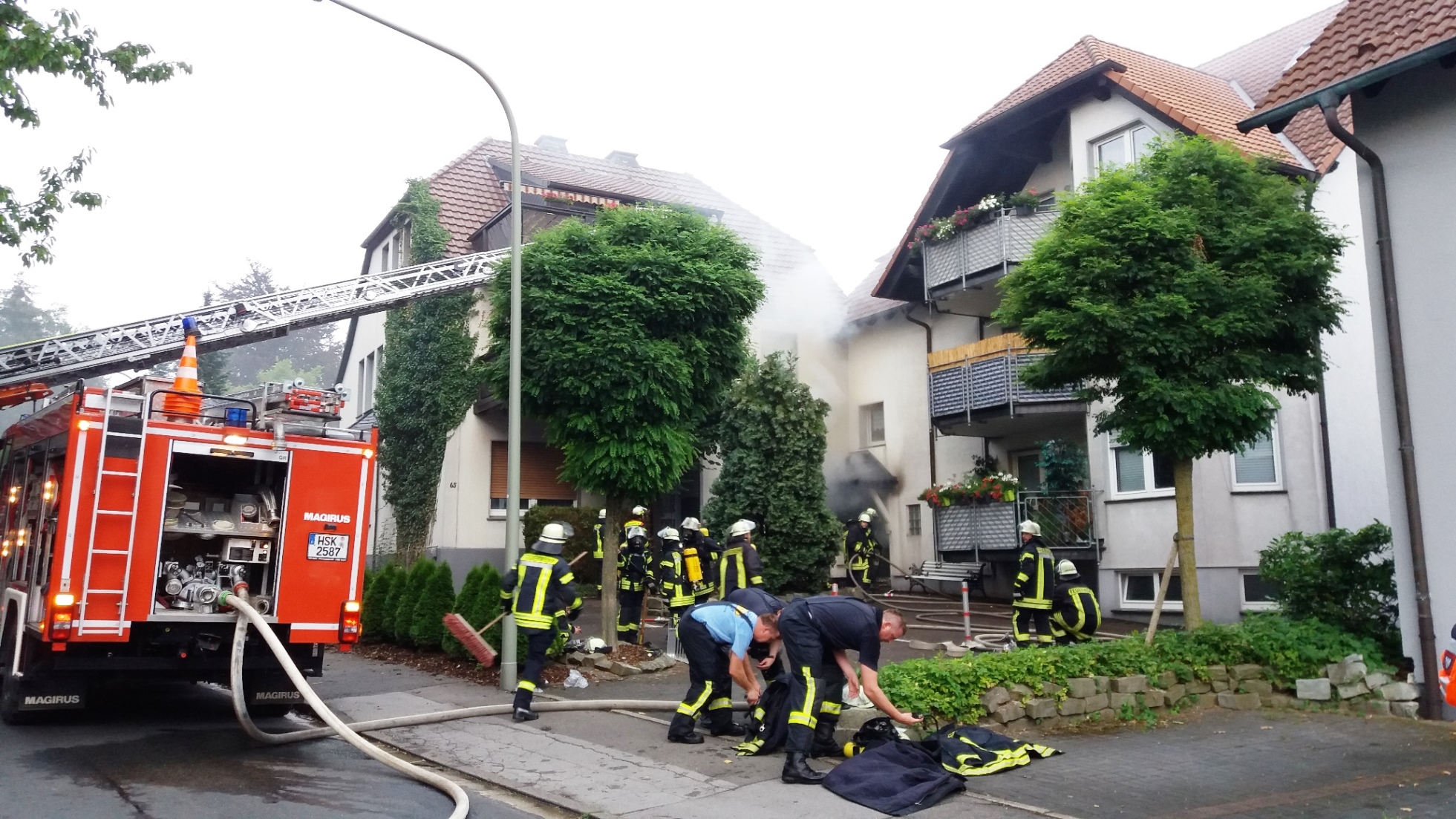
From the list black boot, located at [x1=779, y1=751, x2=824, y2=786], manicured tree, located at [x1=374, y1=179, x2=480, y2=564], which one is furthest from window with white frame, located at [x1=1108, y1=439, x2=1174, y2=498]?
manicured tree, located at [x1=374, y1=179, x2=480, y2=564]

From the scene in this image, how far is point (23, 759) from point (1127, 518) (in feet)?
45.7

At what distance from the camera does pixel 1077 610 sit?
1059 centimetres

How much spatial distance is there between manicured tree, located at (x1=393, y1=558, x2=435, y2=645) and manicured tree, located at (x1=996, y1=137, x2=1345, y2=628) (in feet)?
27.0

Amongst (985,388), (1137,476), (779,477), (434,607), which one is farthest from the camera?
(779,477)

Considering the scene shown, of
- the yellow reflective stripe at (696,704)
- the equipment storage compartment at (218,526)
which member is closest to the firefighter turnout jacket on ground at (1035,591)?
the yellow reflective stripe at (696,704)

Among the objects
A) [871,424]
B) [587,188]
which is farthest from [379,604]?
[871,424]

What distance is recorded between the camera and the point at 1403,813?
5.80 meters

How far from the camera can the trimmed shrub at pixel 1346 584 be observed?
31.8 feet

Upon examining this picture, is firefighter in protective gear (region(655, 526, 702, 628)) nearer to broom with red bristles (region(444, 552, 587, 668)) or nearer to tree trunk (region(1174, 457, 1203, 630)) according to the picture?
broom with red bristles (region(444, 552, 587, 668))

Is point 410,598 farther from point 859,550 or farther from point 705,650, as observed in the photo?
point 705,650

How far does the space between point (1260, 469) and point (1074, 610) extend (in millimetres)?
5781

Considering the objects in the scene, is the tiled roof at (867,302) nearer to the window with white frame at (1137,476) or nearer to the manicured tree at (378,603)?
the window with white frame at (1137,476)

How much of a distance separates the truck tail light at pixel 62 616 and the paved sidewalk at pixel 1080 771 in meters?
2.45

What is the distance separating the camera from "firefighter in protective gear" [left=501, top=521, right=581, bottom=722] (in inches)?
352
